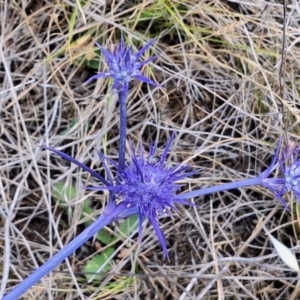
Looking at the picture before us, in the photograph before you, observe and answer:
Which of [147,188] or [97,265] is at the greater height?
[147,188]

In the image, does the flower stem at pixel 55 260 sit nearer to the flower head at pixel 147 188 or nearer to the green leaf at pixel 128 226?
the flower head at pixel 147 188

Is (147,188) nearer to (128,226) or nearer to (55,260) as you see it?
(55,260)

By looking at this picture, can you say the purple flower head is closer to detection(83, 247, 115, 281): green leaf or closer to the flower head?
the flower head

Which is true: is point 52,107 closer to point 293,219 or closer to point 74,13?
point 74,13

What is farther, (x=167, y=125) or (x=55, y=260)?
(x=167, y=125)

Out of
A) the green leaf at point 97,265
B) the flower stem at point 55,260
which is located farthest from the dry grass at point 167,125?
the flower stem at point 55,260

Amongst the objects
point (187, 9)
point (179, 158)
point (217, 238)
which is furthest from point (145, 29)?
point (217, 238)

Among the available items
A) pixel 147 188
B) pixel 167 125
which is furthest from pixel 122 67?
pixel 167 125
